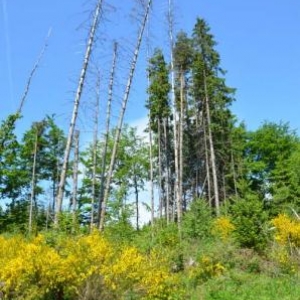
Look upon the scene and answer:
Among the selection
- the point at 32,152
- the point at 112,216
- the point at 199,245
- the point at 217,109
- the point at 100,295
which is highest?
the point at 217,109

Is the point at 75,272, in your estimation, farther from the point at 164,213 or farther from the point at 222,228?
the point at 164,213

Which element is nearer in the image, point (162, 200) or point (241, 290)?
point (241, 290)

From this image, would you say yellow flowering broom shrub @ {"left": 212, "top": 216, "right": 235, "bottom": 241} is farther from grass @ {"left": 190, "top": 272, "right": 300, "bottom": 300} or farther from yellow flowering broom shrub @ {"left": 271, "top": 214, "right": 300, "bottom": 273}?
grass @ {"left": 190, "top": 272, "right": 300, "bottom": 300}

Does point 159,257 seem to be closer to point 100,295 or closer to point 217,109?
point 100,295

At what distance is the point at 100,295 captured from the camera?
923 cm

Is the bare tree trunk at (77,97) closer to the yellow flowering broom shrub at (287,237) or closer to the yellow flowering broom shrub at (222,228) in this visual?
the yellow flowering broom shrub at (222,228)

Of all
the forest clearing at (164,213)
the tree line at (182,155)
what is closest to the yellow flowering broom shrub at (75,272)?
the forest clearing at (164,213)

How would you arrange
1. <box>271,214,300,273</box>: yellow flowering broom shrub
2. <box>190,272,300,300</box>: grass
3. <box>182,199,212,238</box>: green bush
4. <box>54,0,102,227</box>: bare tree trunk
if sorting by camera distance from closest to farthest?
<box>190,272,300,300</box>: grass → <box>54,0,102,227</box>: bare tree trunk → <box>271,214,300,273</box>: yellow flowering broom shrub → <box>182,199,212,238</box>: green bush

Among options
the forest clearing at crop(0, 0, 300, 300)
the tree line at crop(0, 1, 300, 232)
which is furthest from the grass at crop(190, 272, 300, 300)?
the tree line at crop(0, 1, 300, 232)

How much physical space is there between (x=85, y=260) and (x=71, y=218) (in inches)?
91.8

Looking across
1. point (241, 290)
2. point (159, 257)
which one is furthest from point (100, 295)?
point (241, 290)

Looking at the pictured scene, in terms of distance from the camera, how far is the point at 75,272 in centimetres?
909

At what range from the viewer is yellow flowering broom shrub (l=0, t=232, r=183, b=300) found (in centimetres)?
914

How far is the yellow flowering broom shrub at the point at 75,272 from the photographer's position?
30.0 feet
